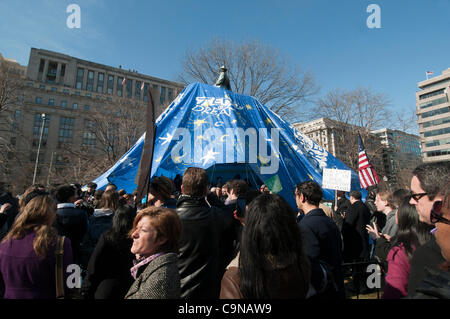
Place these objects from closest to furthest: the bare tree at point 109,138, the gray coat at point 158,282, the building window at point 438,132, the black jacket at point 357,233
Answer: the gray coat at point 158,282 < the black jacket at point 357,233 < the bare tree at point 109,138 < the building window at point 438,132

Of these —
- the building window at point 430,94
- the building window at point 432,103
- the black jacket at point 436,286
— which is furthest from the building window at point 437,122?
the black jacket at point 436,286

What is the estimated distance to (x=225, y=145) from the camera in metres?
7.80

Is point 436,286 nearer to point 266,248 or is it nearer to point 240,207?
point 266,248

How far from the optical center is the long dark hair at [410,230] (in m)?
2.04

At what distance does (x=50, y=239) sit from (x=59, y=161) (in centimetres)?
5934

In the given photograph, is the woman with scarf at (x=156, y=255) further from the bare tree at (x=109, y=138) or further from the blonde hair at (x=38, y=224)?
the bare tree at (x=109, y=138)

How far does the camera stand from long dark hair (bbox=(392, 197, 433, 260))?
204 centimetres

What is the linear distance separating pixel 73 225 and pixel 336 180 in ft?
19.0

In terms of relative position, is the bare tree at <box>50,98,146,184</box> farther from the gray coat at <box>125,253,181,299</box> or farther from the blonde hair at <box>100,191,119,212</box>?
A: the gray coat at <box>125,253,181,299</box>

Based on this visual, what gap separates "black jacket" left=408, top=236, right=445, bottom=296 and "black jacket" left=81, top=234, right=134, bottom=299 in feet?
7.55

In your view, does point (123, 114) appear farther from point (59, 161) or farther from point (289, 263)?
point (59, 161)

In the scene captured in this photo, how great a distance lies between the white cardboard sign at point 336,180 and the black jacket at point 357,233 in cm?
115


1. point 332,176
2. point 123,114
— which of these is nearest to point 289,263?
point 332,176
